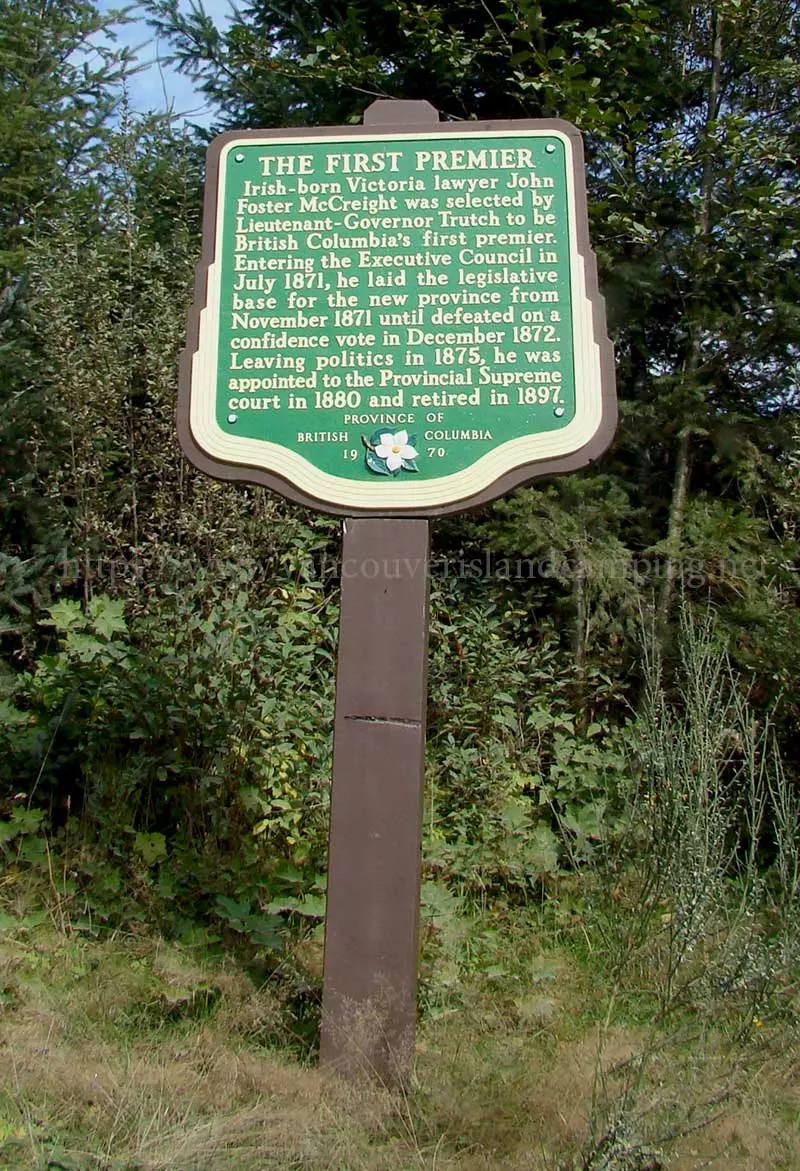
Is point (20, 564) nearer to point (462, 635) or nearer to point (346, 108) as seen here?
point (462, 635)

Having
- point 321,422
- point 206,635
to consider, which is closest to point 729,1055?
point 321,422

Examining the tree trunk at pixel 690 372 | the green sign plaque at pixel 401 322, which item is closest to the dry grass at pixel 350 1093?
the green sign plaque at pixel 401 322

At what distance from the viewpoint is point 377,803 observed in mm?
3152

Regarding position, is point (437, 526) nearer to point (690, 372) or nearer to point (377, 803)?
point (690, 372)

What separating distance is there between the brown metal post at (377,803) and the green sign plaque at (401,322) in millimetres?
255

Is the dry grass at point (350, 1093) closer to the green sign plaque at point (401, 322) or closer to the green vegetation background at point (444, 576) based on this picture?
the green vegetation background at point (444, 576)

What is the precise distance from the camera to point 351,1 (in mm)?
6879

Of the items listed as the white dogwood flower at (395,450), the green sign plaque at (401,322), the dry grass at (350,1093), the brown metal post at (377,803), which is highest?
the green sign plaque at (401,322)

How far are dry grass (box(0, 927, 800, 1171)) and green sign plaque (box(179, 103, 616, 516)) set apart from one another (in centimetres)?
178

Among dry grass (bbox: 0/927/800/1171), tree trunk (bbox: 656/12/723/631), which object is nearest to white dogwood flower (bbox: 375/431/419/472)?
dry grass (bbox: 0/927/800/1171)

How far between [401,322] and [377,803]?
1.61m

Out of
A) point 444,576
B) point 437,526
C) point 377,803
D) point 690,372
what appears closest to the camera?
point 377,803

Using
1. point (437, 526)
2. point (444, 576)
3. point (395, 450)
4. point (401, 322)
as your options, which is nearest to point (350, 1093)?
point (395, 450)

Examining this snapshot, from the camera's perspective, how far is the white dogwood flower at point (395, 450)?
323 centimetres
